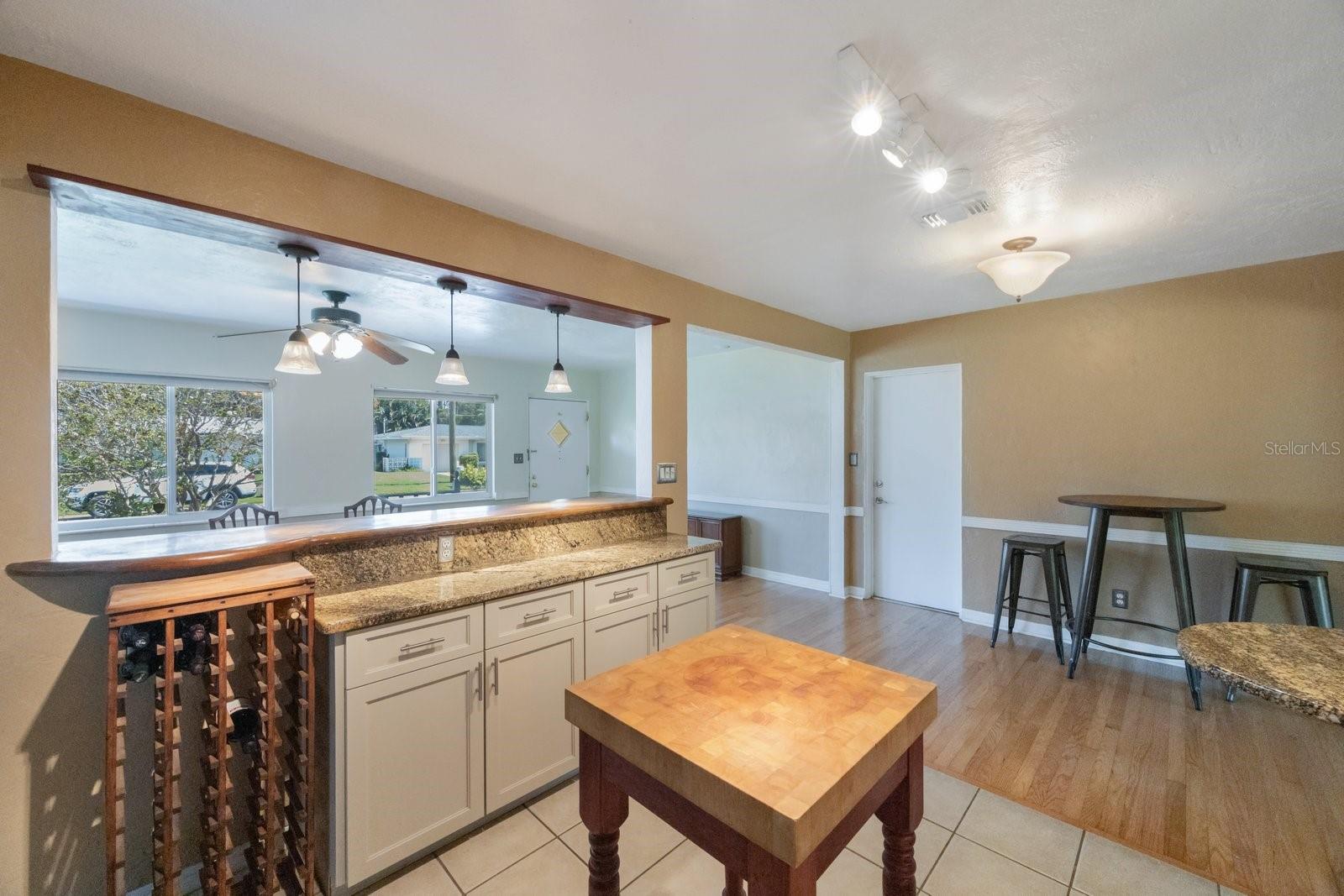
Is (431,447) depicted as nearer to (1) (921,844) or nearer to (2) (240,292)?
(2) (240,292)

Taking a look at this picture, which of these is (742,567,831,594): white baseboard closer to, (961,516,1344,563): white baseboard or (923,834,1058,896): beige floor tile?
(961,516,1344,563): white baseboard

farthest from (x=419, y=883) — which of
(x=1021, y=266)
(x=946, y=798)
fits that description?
(x=1021, y=266)

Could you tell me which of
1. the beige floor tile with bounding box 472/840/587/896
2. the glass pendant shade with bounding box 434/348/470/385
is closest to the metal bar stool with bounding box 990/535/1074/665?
the beige floor tile with bounding box 472/840/587/896

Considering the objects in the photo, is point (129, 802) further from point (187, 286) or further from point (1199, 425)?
point (1199, 425)

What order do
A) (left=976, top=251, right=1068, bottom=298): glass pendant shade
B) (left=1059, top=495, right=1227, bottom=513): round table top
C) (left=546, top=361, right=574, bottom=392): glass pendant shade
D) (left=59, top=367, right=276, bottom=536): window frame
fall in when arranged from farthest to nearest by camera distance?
(left=59, top=367, right=276, bottom=536): window frame, (left=546, top=361, right=574, bottom=392): glass pendant shade, (left=1059, top=495, right=1227, bottom=513): round table top, (left=976, top=251, right=1068, bottom=298): glass pendant shade

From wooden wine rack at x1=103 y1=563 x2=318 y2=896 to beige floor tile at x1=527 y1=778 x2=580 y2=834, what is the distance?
73 centimetres

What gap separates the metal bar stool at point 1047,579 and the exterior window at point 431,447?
206 inches

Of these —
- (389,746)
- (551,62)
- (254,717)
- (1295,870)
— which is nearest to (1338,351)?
(1295,870)

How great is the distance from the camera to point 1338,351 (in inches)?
107

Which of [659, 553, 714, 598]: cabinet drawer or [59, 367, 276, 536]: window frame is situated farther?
[59, 367, 276, 536]: window frame

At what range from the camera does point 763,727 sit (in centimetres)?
92

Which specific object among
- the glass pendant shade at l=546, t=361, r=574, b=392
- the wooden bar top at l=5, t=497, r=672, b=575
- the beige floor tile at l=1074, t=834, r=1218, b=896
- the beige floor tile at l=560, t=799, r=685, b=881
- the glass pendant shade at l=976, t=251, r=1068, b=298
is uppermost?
the glass pendant shade at l=976, t=251, r=1068, b=298

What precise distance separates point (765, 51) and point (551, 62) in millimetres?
568

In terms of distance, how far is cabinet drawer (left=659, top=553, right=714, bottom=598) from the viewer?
8.16 feet
